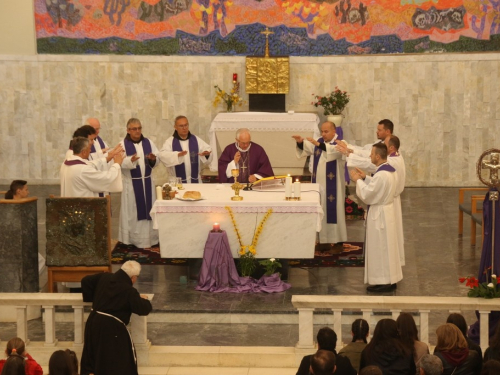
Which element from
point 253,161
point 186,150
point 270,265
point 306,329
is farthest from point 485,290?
point 186,150

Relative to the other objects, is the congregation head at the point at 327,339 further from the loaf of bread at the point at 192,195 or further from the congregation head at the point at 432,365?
the loaf of bread at the point at 192,195

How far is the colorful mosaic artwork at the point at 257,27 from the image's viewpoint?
17219 millimetres

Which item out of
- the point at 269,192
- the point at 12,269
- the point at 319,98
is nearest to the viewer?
the point at 12,269

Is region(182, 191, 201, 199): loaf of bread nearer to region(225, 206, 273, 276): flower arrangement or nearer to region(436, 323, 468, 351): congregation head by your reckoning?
region(225, 206, 273, 276): flower arrangement

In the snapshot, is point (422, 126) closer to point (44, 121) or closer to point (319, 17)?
point (319, 17)

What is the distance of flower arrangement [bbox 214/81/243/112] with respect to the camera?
1725 cm

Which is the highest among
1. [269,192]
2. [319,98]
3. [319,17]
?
[319,17]

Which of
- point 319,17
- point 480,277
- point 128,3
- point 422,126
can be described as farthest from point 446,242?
point 128,3

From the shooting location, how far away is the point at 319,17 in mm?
17328

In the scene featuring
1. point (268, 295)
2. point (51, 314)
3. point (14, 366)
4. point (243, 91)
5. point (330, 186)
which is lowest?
point (268, 295)

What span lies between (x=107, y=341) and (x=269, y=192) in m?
3.70

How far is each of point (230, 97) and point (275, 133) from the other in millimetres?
1572

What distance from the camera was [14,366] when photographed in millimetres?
6492

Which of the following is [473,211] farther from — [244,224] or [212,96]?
[212,96]
